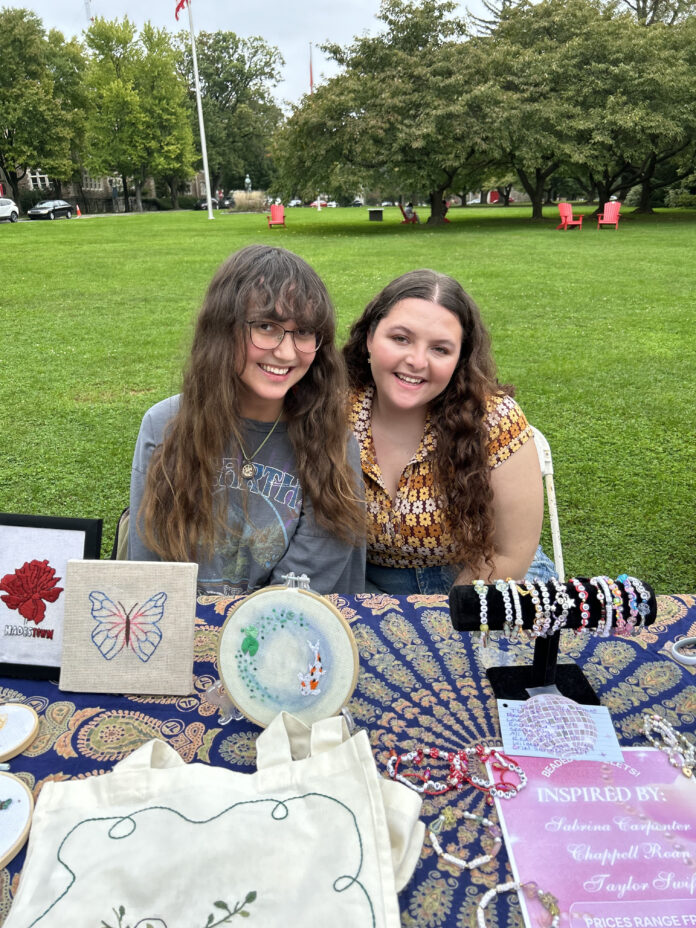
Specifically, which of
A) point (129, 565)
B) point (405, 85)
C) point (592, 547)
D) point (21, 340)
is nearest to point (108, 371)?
point (21, 340)

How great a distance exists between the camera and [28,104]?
33750 mm

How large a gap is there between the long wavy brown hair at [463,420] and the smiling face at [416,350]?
0.04 meters

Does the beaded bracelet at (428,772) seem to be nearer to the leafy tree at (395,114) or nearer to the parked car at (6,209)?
the leafy tree at (395,114)

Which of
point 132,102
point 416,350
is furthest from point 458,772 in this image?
point 132,102

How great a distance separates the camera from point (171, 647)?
125cm

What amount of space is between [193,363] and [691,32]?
Answer: 88.8 feet

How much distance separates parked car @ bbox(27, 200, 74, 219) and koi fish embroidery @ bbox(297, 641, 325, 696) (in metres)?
38.4

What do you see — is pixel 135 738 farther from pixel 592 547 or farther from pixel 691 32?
pixel 691 32

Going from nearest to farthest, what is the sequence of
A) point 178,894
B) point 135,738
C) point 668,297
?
point 178,894 < point 135,738 < point 668,297

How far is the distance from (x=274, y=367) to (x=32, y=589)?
0.77 m

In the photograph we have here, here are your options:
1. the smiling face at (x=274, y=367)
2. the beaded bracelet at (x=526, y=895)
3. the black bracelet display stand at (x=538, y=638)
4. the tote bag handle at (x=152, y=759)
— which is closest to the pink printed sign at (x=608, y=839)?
the beaded bracelet at (x=526, y=895)

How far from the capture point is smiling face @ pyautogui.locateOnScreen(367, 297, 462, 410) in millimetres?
1871

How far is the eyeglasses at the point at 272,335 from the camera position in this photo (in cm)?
163

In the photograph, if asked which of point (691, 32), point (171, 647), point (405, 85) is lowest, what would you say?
point (171, 647)
